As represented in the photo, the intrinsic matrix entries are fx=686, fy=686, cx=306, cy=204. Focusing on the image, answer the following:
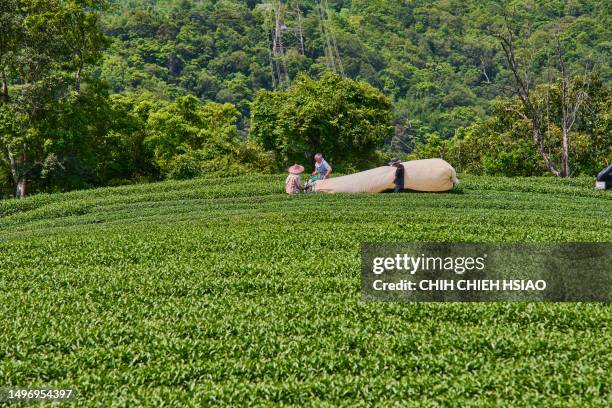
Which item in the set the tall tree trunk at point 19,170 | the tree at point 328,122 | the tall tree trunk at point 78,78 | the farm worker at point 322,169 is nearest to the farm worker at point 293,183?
the farm worker at point 322,169

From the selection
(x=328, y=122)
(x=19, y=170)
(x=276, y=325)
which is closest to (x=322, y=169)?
(x=276, y=325)

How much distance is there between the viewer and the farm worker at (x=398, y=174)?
27.1 metres

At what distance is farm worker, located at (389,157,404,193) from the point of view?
27.1 m

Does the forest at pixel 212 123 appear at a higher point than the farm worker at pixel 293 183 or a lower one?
higher

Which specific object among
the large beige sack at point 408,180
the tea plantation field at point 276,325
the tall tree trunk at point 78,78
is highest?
the tall tree trunk at point 78,78

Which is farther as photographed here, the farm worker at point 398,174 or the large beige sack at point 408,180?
the farm worker at point 398,174

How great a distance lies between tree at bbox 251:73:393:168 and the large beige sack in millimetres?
21924

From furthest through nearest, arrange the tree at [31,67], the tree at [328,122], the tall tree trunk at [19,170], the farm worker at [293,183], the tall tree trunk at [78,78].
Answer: the tree at [328,122]
the tall tree trunk at [78,78]
the tall tree trunk at [19,170]
the tree at [31,67]
the farm worker at [293,183]

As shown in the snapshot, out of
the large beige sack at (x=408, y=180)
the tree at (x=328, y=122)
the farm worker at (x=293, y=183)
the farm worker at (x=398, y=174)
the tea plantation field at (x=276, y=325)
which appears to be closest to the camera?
the tea plantation field at (x=276, y=325)

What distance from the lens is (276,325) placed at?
12.4 metres

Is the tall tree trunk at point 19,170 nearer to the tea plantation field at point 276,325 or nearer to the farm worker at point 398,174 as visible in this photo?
the tea plantation field at point 276,325

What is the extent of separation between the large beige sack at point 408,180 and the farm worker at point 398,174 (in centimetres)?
18

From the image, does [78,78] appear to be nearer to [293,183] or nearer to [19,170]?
[19,170]

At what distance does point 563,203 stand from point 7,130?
2954 centimetres
